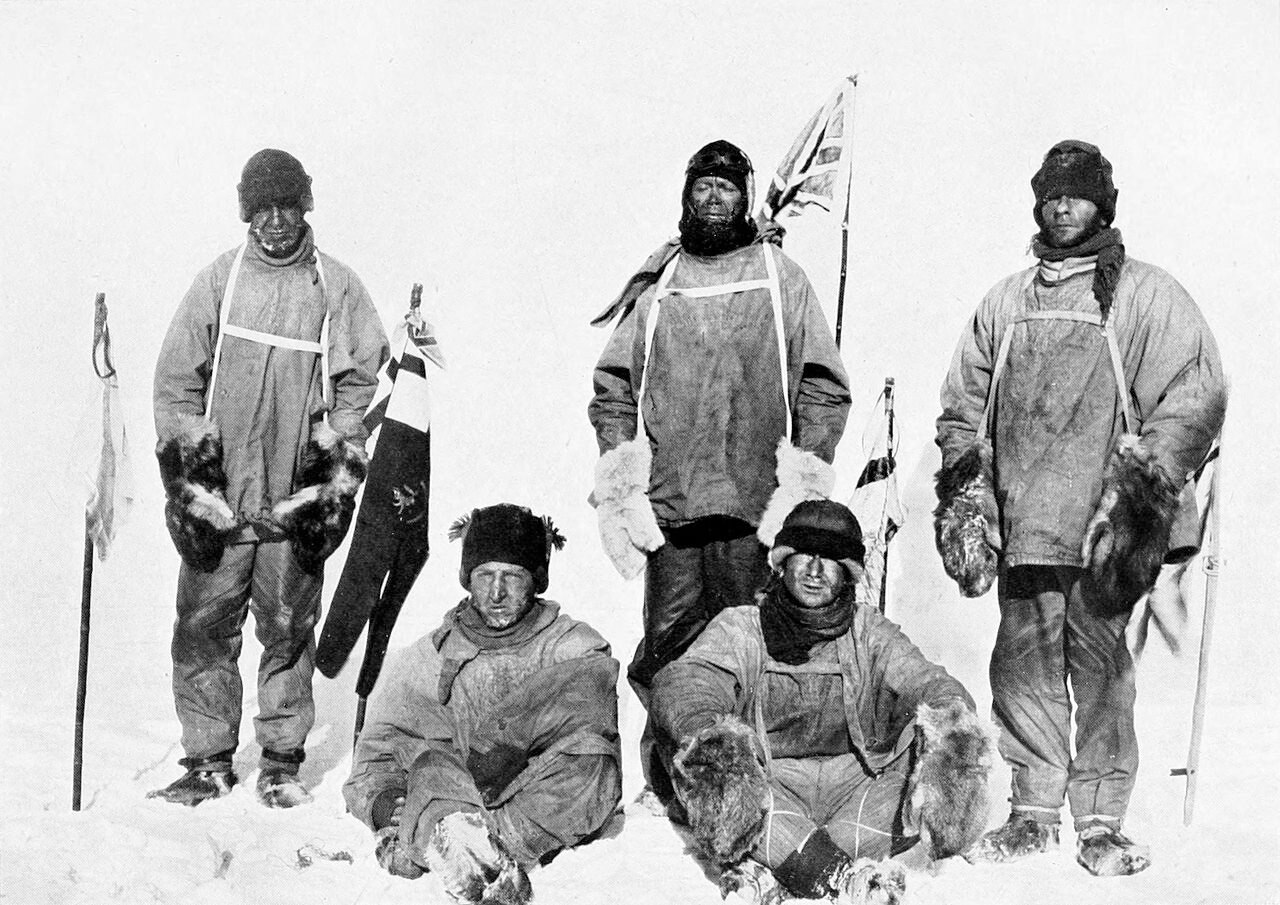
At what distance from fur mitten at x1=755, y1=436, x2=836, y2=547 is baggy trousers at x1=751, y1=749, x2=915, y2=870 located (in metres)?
0.83

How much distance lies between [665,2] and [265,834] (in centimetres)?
369

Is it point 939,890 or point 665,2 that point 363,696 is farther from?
point 665,2

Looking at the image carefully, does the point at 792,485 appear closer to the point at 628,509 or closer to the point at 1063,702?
the point at 628,509

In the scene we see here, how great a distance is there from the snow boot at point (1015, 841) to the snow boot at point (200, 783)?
8.27ft

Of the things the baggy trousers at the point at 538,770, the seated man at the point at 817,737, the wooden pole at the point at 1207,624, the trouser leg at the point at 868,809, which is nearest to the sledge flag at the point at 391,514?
the baggy trousers at the point at 538,770

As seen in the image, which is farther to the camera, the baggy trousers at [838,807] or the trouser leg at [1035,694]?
the trouser leg at [1035,694]

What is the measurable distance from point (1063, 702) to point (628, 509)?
1583 mm

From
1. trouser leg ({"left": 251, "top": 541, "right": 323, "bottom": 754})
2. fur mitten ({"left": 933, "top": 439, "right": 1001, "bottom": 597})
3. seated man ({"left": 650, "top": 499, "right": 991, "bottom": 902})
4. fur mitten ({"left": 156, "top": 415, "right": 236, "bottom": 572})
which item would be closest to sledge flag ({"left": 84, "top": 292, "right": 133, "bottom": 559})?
fur mitten ({"left": 156, "top": 415, "right": 236, "bottom": 572})

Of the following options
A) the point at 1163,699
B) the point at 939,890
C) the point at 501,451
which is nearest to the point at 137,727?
the point at 501,451

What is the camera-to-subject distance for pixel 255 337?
6770 millimetres

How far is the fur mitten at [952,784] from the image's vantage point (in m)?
5.77

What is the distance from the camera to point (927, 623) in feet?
27.6

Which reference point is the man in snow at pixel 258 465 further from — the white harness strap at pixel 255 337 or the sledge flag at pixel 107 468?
the sledge flag at pixel 107 468

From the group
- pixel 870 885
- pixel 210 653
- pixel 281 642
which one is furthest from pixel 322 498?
pixel 870 885
